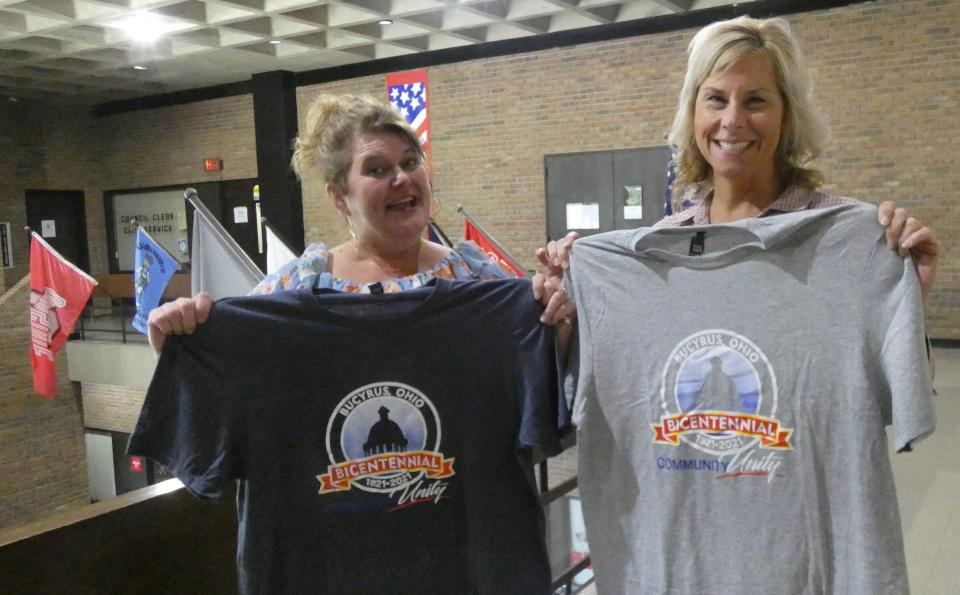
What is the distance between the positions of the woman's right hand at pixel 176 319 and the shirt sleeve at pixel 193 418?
2 cm

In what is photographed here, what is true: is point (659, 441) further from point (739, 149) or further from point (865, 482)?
point (739, 149)

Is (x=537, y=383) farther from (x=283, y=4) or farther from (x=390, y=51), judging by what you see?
(x=390, y=51)

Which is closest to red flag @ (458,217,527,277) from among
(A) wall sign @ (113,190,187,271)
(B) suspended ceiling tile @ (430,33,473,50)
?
(B) suspended ceiling tile @ (430,33,473,50)

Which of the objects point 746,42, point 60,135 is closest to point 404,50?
point 60,135

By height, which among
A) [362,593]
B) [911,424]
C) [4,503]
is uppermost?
[911,424]

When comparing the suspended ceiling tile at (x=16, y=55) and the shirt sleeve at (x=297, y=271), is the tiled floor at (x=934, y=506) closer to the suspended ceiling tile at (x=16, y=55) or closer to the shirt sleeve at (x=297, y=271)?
the shirt sleeve at (x=297, y=271)

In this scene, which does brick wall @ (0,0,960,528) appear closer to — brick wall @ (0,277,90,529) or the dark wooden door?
brick wall @ (0,277,90,529)

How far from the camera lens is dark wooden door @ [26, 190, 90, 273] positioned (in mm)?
13242

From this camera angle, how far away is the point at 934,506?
157 inches

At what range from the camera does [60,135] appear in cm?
1362

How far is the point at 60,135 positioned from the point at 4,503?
660 cm

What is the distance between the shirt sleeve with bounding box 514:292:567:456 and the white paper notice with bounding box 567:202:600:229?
791cm

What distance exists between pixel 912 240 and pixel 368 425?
1078 mm

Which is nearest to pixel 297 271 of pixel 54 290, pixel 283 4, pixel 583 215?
pixel 283 4
